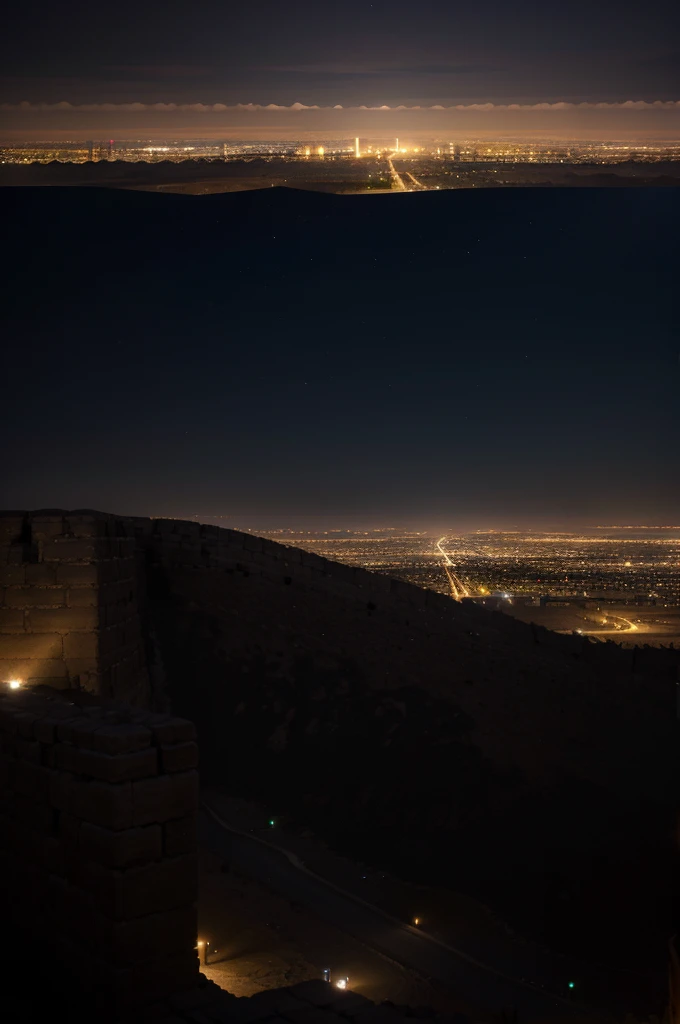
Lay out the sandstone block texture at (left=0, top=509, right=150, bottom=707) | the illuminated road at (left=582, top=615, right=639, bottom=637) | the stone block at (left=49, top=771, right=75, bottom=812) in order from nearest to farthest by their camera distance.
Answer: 1. the stone block at (left=49, top=771, right=75, bottom=812)
2. the sandstone block texture at (left=0, top=509, right=150, bottom=707)
3. the illuminated road at (left=582, top=615, right=639, bottom=637)

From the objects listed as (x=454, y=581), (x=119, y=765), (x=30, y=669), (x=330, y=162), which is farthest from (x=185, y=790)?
(x=454, y=581)

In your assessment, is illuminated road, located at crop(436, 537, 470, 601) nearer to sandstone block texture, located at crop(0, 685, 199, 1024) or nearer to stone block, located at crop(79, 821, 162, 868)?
sandstone block texture, located at crop(0, 685, 199, 1024)

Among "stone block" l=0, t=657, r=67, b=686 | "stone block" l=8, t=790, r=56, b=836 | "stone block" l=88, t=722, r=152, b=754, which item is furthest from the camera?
"stone block" l=0, t=657, r=67, b=686

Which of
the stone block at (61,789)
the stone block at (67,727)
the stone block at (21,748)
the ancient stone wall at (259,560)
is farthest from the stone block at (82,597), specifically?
the stone block at (61,789)

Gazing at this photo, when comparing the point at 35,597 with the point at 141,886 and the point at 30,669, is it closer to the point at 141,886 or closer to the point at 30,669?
the point at 30,669

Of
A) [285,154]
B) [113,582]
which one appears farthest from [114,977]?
[285,154]

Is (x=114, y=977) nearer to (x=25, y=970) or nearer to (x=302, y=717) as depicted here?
(x=25, y=970)

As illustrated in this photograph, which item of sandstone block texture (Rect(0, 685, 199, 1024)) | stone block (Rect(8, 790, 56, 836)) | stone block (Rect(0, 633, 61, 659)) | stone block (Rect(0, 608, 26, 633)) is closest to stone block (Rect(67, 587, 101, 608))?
stone block (Rect(0, 633, 61, 659))
